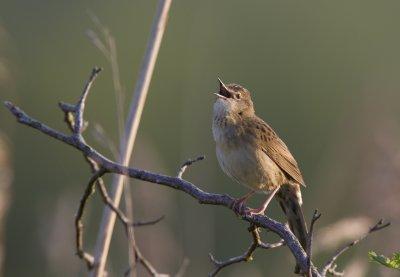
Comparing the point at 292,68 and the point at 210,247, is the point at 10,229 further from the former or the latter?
the point at 292,68

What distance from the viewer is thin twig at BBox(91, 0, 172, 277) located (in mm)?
4453

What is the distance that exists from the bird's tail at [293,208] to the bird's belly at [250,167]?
102 millimetres

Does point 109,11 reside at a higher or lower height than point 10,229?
higher

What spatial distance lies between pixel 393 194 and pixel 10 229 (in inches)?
383

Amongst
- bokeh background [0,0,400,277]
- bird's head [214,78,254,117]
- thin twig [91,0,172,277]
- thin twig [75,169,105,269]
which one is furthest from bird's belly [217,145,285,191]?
thin twig [75,169,105,269]

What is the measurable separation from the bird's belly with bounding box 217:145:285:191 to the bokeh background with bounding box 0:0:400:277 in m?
0.43

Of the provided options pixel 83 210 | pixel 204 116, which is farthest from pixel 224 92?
pixel 83 210

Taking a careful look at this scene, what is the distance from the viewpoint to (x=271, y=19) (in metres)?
25.8

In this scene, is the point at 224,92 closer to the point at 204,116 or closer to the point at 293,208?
the point at 204,116

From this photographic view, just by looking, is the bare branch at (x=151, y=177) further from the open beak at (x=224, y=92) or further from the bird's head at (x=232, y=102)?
the open beak at (x=224, y=92)

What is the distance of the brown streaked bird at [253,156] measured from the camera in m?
5.23

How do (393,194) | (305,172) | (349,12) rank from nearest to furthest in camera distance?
(393,194) < (305,172) < (349,12)

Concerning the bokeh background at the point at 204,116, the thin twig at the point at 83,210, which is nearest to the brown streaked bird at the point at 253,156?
the bokeh background at the point at 204,116

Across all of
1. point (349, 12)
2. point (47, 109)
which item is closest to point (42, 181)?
point (47, 109)
